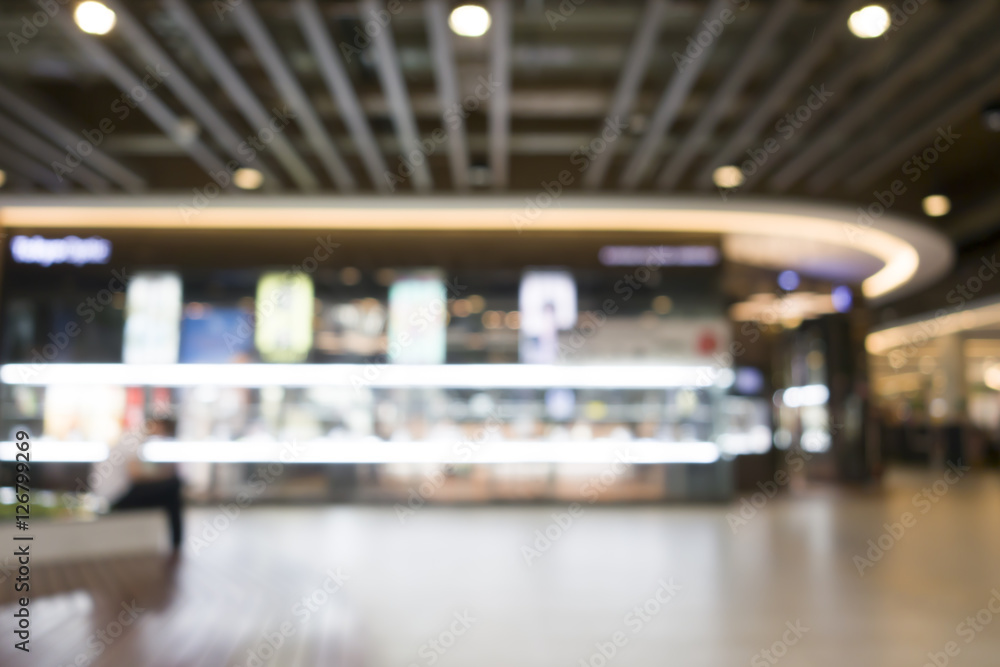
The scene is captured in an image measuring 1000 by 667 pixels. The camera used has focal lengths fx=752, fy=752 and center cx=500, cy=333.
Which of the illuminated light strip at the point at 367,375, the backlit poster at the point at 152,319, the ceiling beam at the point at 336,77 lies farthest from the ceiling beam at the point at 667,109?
the backlit poster at the point at 152,319

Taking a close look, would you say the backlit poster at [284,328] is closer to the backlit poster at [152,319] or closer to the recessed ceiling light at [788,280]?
the backlit poster at [152,319]

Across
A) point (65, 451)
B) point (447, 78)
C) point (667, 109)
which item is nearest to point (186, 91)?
point (447, 78)

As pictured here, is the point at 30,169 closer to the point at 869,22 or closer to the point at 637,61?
the point at 637,61

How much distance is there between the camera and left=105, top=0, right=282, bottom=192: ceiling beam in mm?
4980

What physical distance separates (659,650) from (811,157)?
571cm

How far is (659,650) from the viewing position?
3.43 metres

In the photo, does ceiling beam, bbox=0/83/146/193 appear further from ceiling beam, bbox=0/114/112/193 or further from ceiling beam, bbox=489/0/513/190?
ceiling beam, bbox=489/0/513/190

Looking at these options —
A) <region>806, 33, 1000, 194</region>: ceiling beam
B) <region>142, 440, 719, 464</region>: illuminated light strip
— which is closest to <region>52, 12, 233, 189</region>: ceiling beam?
<region>142, 440, 719, 464</region>: illuminated light strip

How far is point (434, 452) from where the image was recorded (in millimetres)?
9070

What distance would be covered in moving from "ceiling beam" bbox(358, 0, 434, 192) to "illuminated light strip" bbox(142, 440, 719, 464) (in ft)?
10.3

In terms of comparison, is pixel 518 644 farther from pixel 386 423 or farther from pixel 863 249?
pixel 863 249

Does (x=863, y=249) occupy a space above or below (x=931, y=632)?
above

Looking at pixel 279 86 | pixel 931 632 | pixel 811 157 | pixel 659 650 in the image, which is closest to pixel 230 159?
pixel 279 86

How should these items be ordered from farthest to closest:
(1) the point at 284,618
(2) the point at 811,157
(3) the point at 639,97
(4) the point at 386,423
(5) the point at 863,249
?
(5) the point at 863,249
(4) the point at 386,423
(2) the point at 811,157
(3) the point at 639,97
(1) the point at 284,618
